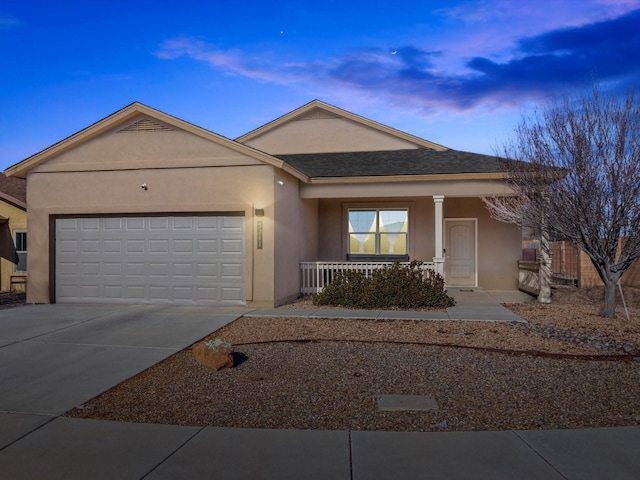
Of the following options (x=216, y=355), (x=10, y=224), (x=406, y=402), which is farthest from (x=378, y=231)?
(x=10, y=224)

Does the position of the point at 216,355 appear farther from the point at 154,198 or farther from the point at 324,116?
the point at 324,116

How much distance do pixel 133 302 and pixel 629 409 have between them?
35.6ft

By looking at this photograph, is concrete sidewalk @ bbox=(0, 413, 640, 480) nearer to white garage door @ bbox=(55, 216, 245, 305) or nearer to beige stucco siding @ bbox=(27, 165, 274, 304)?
beige stucco siding @ bbox=(27, 165, 274, 304)

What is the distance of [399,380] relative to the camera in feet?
22.2

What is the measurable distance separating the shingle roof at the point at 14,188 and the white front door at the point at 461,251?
1409cm

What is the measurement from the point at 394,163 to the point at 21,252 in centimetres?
1275

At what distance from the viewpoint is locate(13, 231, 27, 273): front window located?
60.6 ft

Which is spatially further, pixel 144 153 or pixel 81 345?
pixel 144 153

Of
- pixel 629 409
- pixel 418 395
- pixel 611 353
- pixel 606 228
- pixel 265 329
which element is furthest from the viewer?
pixel 606 228

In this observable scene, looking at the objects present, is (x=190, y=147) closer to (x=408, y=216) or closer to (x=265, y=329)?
(x=265, y=329)

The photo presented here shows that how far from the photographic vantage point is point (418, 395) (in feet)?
20.2

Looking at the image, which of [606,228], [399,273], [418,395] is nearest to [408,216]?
[399,273]

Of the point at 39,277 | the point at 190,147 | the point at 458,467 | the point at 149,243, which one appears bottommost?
the point at 458,467

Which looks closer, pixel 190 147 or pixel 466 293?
pixel 190 147
